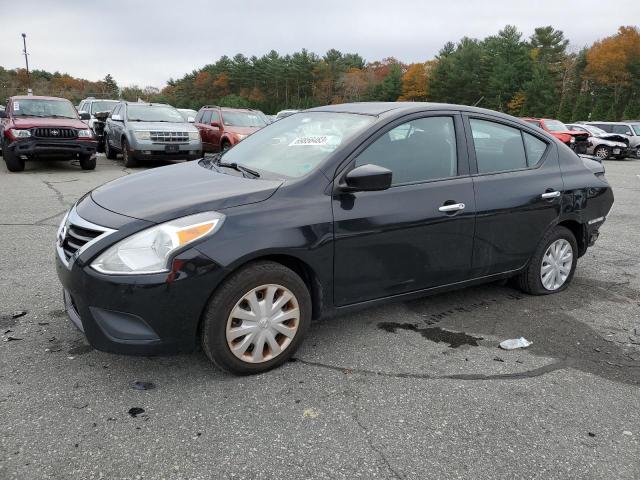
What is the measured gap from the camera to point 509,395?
3.09m

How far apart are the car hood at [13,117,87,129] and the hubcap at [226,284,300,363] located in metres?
11.2

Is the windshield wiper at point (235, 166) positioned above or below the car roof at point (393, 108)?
below

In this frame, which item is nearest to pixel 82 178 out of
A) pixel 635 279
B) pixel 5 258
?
pixel 5 258

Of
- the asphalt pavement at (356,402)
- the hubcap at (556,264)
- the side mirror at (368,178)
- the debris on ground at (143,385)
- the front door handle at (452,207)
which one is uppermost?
the side mirror at (368,178)

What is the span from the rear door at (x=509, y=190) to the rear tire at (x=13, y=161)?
11.6m

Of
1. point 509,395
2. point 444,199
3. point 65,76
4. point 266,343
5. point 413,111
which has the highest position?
point 65,76

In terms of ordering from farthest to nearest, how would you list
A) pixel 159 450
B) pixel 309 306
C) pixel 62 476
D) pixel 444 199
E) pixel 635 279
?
pixel 635 279 < pixel 444 199 < pixel 309 306 < pixel 159 450 < pixel 62 476

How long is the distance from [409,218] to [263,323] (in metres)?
1.21

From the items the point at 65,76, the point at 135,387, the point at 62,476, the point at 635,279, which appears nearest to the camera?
the point at 62,476

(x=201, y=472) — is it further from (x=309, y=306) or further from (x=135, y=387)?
(x=309, y=306)

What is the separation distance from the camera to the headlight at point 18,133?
11969 mm

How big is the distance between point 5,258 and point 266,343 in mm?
3635

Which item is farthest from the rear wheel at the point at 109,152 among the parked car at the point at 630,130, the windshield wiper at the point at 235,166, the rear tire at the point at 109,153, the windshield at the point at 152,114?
the parked car at the point at 630,130

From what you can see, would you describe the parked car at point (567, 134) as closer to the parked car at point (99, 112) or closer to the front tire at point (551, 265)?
the parked car at point (99, 112)
